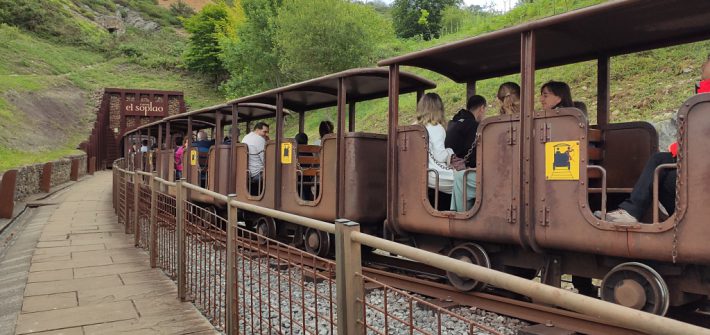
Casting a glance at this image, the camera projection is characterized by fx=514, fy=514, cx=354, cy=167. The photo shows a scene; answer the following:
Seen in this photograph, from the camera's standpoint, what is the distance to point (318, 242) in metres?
6.45

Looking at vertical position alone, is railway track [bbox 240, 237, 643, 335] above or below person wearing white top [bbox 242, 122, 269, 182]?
below

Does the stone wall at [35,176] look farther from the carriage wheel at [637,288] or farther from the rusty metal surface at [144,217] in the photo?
the carriage wheel at [637,288]

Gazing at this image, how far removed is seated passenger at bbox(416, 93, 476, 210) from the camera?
4836 millimetres

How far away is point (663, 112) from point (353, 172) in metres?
8.02

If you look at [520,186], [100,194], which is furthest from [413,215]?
[100,194]

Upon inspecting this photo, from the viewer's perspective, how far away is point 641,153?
15.7 feet

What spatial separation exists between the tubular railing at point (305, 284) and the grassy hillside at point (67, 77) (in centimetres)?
1250

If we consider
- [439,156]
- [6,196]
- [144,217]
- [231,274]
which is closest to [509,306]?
[439,156]

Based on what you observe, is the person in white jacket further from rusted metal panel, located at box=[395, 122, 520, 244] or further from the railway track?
the railway track

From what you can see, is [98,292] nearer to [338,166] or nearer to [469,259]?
[338,166]

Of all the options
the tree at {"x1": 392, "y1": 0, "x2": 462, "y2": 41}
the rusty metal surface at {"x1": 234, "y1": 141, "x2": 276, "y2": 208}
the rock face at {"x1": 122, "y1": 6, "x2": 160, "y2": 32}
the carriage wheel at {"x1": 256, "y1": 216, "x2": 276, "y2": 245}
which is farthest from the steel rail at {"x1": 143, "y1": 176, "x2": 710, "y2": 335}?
the rock face at {"x1": 122, "y1": 6, "x2": 160, "y2": 32}

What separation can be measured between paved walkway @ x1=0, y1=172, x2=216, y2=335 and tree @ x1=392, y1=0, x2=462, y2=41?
4994 cm

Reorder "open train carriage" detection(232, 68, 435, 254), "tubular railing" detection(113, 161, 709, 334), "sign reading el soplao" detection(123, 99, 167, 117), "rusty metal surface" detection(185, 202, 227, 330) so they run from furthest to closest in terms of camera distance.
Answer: "sign reading el soplao" detection(123, 99, 167, 117) < "open train carriage" detection(232, 68, 435, 254) < "rusty metal surface" detection(185, 202, 227, 330) < "tubular railing" detection(113, 161, 709, 334)

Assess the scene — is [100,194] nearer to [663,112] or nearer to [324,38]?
[324,38]
